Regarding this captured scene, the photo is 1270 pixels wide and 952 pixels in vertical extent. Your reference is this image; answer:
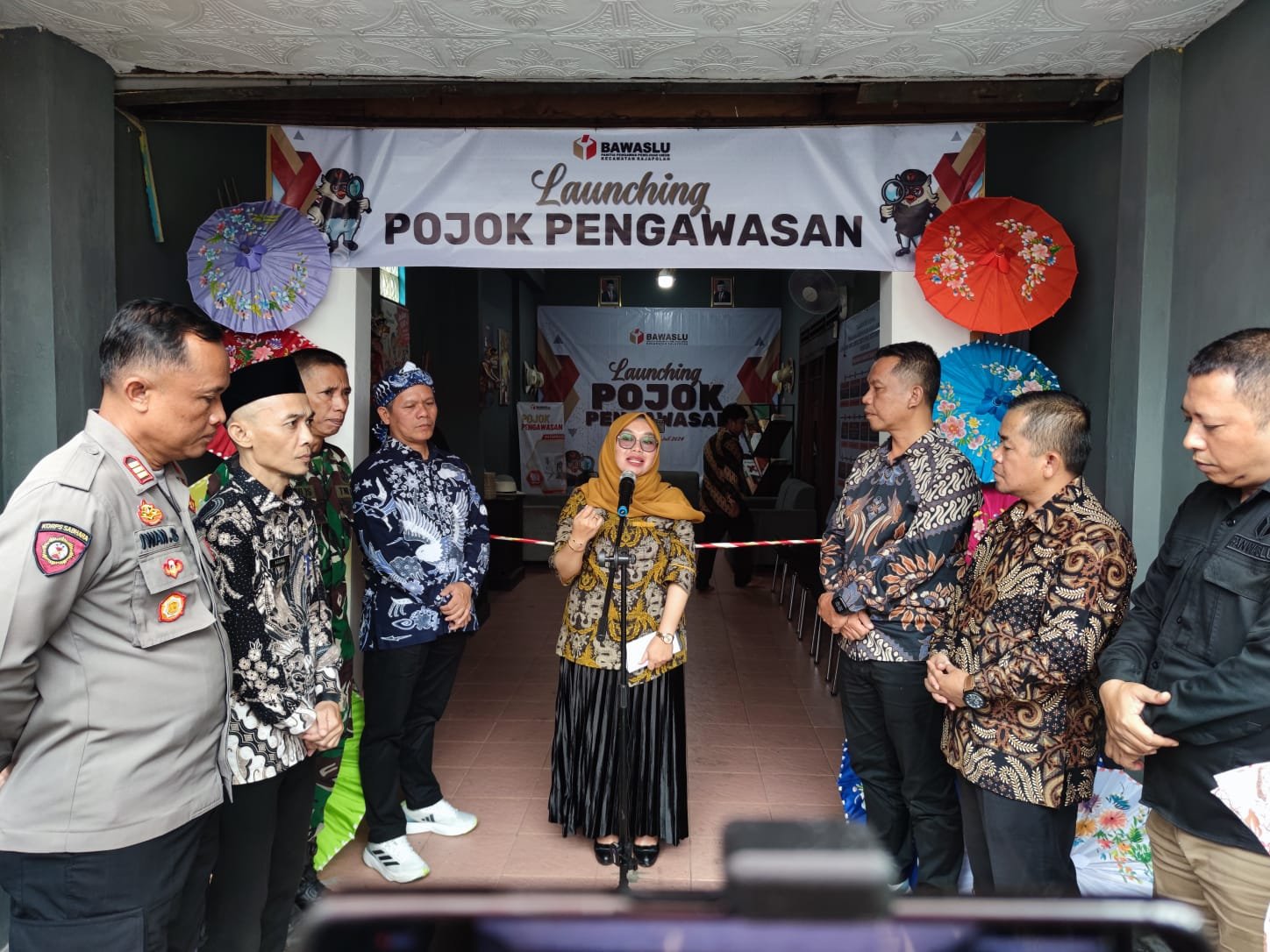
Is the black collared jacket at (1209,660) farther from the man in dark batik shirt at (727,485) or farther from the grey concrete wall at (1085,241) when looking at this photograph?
the man in dark batik shirt at (727,485)

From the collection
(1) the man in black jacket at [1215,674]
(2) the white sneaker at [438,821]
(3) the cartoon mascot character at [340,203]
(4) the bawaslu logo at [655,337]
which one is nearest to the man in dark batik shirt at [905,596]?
(1) the man in black jacket at [1215,674]

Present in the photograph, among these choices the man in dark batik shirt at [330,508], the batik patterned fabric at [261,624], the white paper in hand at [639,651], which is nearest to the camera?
the batik patterned fabric at [261,624]

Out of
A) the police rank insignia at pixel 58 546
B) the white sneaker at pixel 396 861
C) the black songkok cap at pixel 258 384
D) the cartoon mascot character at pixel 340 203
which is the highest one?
the cartoon mascot character at pixel 340 203

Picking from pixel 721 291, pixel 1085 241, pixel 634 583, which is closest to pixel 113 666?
pixel 634 583

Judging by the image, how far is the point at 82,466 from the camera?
1.38 metres

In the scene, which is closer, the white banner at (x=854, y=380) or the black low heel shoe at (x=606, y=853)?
the black low heel shoe at (x=606, y=853)

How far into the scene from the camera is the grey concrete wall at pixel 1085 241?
3137mm

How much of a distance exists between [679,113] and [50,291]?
2.21 m

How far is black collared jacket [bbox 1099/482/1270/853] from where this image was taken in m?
1.41

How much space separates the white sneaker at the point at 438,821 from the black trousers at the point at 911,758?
148cm

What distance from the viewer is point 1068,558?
184 centimetres

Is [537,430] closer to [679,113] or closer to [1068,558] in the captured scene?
[679,113]

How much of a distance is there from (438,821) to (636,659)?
1042 millimetres

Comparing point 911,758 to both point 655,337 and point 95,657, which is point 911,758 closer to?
point 95,657
